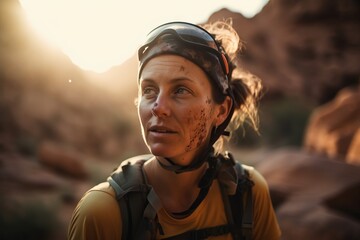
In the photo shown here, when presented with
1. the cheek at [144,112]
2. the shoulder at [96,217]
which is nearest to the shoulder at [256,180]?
the cheek at [144,112]

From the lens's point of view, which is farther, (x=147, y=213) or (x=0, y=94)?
(x=0, y=94)

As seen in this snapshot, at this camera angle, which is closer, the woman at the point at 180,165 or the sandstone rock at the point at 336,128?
the woman at the point at 180,165

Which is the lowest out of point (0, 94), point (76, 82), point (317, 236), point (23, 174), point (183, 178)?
point (317, 236)

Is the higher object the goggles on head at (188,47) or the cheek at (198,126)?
the goggles on head at (188,47)

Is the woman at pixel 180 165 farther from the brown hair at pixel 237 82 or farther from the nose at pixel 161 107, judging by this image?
the brown hair at pixel 237 82

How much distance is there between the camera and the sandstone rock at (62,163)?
32.1 ft

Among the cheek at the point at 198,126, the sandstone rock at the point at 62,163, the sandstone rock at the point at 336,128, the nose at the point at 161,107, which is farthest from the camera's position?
the sandstone rock at the point at 62,163

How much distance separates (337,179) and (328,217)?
102cm

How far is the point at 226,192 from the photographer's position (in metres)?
2.04

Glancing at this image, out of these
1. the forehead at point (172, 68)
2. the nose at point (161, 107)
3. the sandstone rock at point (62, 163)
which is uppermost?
the sandstone rock at point (62, 163)

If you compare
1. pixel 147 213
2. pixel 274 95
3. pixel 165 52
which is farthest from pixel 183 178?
pixel 274 95

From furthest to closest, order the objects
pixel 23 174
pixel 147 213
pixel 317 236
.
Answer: pixel 23 174
pixel 317 236
pixel 147 213

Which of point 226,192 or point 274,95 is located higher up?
point 274,95

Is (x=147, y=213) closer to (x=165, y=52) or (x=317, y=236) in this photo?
(x=165, y=52)
